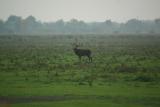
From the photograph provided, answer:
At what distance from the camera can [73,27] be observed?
13412cm

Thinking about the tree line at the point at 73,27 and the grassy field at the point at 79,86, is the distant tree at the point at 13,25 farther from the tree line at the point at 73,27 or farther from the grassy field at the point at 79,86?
the grassy field at the point at 79,86

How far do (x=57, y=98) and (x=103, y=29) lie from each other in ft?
407

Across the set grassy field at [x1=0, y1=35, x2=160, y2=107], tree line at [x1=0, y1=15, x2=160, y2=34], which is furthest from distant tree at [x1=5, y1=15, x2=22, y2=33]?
grassy field at [x1=0, y1=35, x2=160, y2=107]

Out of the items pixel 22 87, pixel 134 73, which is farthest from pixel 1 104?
pixel 134 73

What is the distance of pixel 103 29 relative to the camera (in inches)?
5369

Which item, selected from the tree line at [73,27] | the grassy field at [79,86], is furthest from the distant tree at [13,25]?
the grassy field at [79,86]

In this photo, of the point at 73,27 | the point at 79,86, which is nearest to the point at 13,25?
the point at 73,27

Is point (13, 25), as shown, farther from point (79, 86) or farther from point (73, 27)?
point (79, 86)

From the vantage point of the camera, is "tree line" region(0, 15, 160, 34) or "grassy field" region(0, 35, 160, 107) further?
"tree line" region(0, 15, 160, 34)

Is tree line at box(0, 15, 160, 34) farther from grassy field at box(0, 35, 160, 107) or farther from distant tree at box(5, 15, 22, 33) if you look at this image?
grassy field at box(0, 35, 160, 107)

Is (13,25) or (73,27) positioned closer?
(13,25)

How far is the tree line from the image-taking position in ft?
360

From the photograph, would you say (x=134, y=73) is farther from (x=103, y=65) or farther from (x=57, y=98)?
(x=57, y=98)

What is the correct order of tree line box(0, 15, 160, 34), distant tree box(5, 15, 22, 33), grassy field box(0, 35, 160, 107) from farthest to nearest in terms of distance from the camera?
tree line box(0, 15, 160, 34), distant tree box(5, 15, 22, 33), grassy field box(0, 35, 160, 107)
